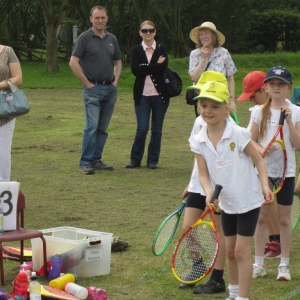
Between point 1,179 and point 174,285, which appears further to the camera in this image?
point 1,179

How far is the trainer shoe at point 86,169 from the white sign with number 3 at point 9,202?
195 inches

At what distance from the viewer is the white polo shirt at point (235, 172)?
5102 millimetres

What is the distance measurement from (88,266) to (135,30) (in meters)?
30.6

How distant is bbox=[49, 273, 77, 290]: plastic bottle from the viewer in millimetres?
5625

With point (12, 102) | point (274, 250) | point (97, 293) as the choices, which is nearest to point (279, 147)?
point (274, 250)

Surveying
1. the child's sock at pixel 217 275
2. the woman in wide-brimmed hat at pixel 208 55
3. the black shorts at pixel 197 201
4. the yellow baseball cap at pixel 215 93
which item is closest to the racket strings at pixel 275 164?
the black shorts at pixel 197 201

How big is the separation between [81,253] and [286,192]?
5.51 feet

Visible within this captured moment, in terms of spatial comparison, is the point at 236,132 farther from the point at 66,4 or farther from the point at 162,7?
the point at 162,7

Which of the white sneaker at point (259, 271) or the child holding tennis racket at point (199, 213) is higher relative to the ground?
the child holding tennis racket at point (199, 213)

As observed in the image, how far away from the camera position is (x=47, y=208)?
8859 millimetres

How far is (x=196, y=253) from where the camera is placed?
532cm

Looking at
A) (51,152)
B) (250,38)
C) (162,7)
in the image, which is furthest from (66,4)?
(51,152)

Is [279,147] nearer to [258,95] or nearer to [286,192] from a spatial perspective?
[286,192]

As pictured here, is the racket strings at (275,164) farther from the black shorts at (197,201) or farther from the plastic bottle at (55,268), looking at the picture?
the plastic bottle at (55,268)
